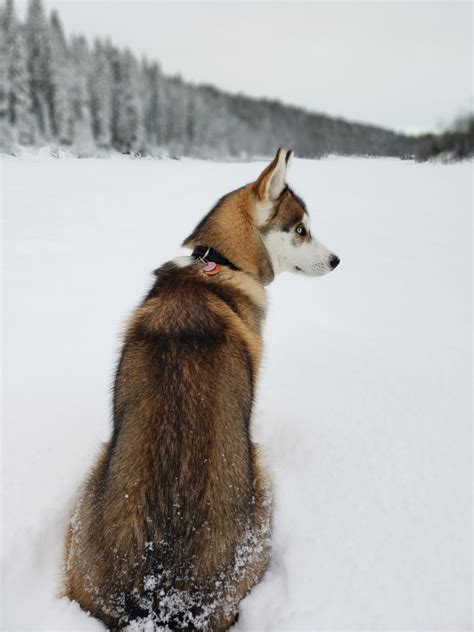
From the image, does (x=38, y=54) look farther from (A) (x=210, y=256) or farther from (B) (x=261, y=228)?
(A) (x=210, y=256)

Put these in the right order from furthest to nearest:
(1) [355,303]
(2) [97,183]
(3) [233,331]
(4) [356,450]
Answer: (2) [97,183] → (1) [355,303] → (4) [356,450] → (3) [233,331]

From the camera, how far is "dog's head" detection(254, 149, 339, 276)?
2791 millimetres

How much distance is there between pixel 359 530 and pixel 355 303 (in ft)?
11.2

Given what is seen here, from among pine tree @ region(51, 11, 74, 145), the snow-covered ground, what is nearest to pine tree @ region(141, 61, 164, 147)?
pine tree @ region(51, 11, 74, 145)

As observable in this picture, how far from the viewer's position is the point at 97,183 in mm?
9523

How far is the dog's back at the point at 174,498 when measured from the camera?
1708 mm

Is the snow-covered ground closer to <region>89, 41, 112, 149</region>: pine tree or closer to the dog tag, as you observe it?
the dog tag

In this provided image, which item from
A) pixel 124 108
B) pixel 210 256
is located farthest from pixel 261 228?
pixel 124 108

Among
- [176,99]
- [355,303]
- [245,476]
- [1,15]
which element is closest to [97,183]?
[355,303]

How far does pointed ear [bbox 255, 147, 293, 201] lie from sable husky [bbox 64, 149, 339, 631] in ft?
3.23

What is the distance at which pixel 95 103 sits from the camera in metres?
47.8

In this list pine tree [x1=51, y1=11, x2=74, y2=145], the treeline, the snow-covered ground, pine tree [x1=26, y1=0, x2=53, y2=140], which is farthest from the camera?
pine tree [x1=51, y1=11, x2=74, y2=145]

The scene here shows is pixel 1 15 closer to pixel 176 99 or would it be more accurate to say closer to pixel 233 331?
pixel 176 99

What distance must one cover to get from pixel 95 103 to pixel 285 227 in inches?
2148
